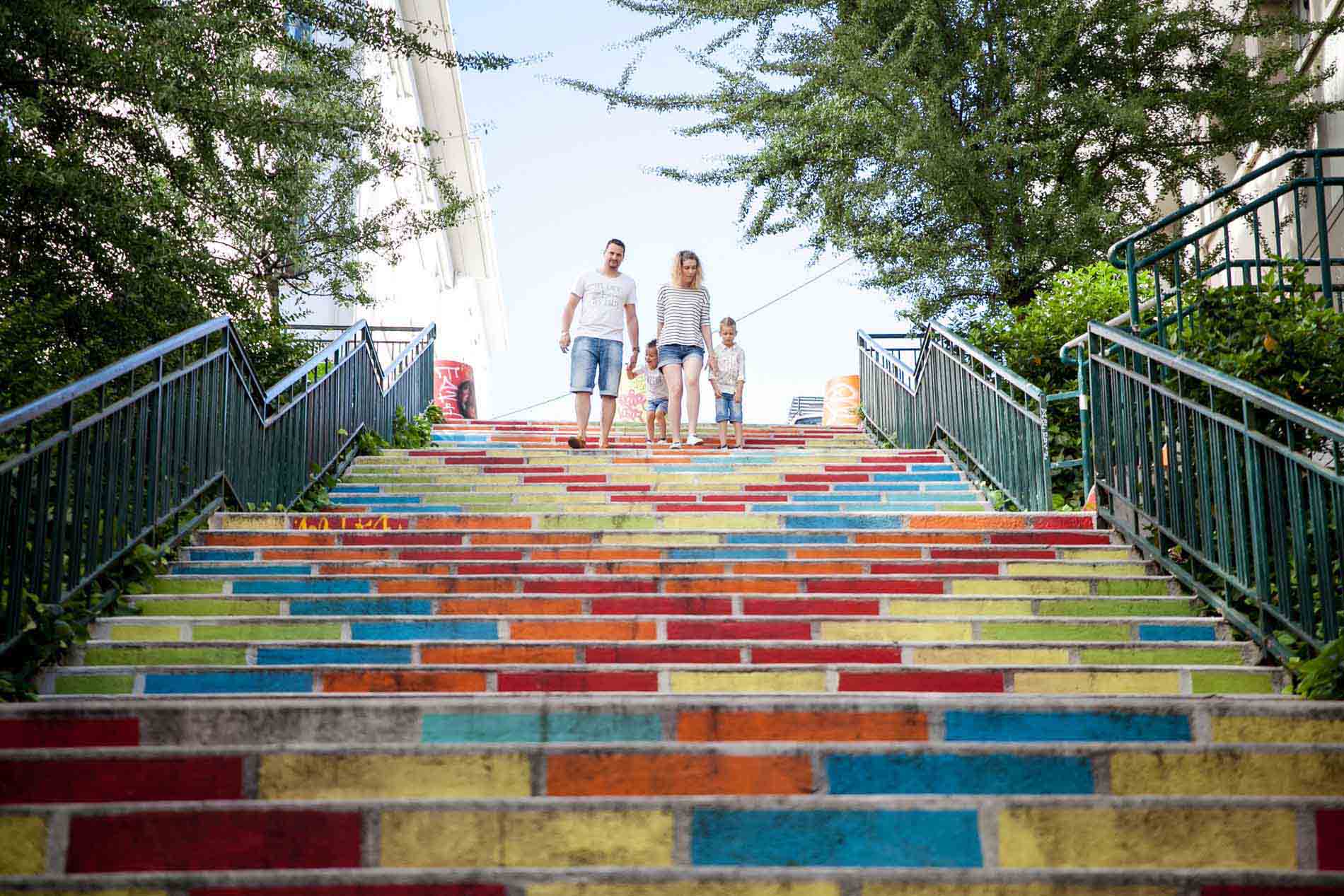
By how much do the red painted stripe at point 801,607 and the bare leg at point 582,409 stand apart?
17.3ft

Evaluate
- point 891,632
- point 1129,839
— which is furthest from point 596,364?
point 1129,839

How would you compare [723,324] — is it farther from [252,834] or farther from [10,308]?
[252,834]

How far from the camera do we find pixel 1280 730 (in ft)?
11.8

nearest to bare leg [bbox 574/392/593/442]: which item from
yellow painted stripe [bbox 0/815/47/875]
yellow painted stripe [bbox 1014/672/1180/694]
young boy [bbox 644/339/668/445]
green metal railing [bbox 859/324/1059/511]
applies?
young boy [bbox 644/339/668/445]

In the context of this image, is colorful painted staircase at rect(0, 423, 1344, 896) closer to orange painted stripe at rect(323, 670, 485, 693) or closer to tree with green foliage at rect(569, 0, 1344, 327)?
orange painted stripe at rect(323, 670, 485, 693)

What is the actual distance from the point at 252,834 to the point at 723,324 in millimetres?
9577

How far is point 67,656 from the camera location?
15.8ft

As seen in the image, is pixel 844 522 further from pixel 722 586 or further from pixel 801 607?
pixel 801 607

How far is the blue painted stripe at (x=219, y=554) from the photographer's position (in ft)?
21.0

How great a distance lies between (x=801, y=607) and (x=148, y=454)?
10.2ft

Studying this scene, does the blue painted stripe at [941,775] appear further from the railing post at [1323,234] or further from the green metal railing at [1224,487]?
the railing post at [1323,234]

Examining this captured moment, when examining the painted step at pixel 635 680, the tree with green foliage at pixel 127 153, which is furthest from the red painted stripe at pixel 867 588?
the tree with green foliage at pixel 127 153

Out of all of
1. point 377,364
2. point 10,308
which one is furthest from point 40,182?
point 377,364

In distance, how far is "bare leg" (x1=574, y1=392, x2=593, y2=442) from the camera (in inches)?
410
